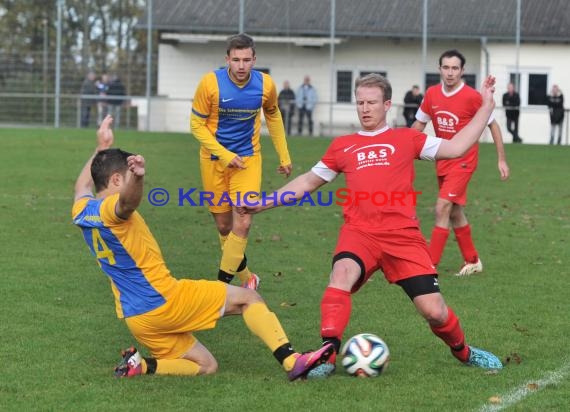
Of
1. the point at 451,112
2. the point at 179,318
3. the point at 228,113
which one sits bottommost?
the point at 179,318

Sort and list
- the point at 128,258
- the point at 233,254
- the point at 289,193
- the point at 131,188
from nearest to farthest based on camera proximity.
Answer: the point at 131,188
the point at 128,258
the point at 289,193
the point at 233,254

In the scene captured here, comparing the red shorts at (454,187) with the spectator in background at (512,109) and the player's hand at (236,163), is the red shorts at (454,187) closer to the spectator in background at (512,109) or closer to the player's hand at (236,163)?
the player's hand at (236,163)

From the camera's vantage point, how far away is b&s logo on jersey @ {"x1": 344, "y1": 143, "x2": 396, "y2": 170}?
686 cm

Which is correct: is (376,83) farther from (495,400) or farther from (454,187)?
(454,187)

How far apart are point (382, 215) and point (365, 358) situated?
92 cm

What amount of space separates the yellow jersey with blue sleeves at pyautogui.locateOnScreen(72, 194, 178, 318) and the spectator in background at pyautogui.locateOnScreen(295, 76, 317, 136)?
26.7 m

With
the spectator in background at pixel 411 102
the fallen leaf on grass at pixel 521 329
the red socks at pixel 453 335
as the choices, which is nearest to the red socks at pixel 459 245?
the fallen leaf on grass at pixel 521 329

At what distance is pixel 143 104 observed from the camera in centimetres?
3384

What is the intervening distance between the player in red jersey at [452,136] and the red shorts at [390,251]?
160 inches

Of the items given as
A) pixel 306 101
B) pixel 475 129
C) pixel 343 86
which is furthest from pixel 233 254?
pixel 343 86

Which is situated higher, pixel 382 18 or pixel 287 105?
pixel 382 18

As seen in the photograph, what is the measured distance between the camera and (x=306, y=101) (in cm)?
3366

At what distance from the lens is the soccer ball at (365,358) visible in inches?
260

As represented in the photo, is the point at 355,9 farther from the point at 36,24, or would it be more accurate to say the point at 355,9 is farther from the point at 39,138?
the point at 39,138
